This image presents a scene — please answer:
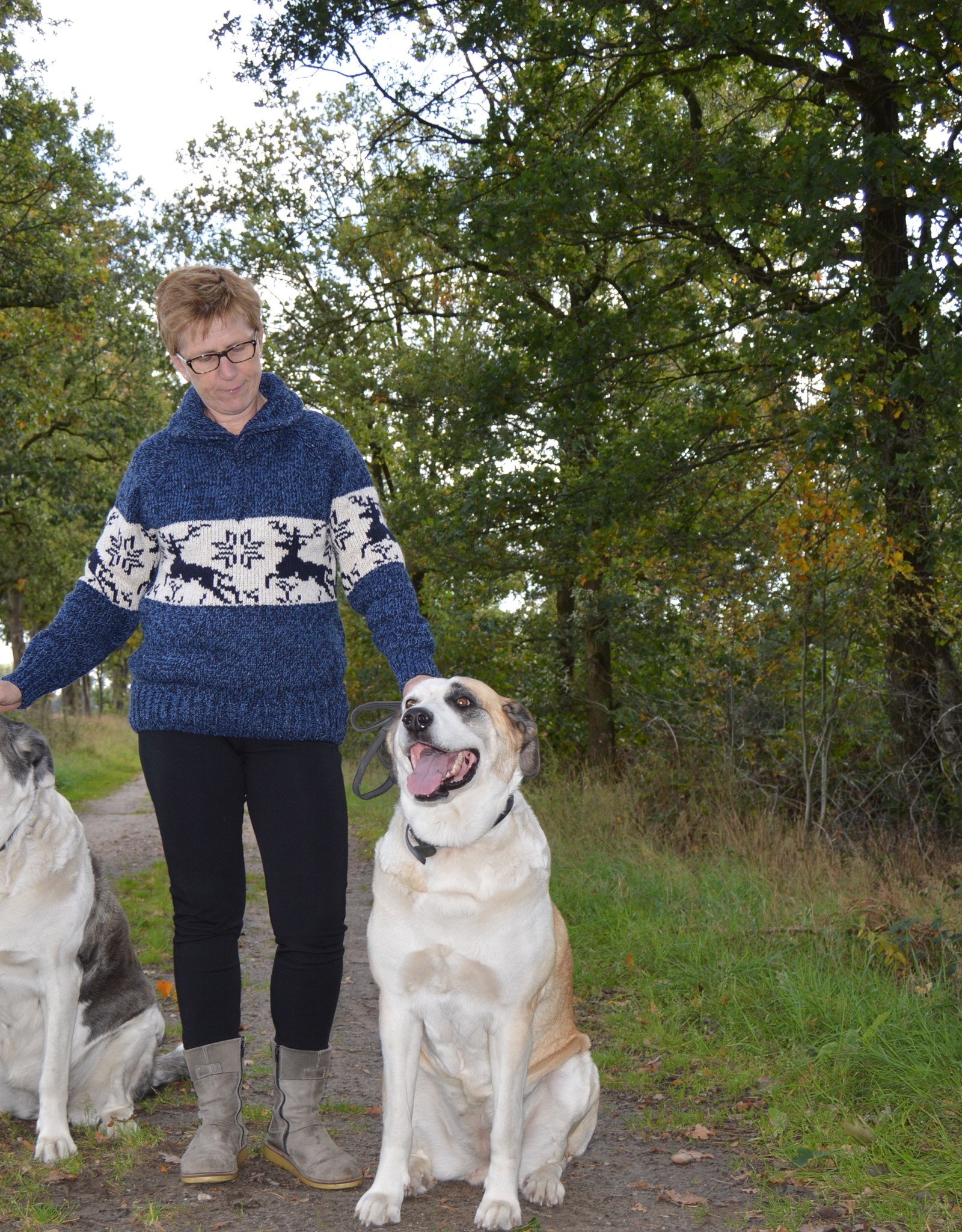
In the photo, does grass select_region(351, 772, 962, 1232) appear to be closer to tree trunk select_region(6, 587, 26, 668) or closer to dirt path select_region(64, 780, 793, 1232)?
dirt path select_region(64, 780, 793, 1232)

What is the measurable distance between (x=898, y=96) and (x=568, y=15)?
2.53 m

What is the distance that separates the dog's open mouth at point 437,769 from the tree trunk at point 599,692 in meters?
10.2

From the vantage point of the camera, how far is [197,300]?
323 cm

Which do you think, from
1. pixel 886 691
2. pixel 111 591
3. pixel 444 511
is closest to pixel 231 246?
pixel 444 511

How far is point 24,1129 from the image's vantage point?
368 centimetres

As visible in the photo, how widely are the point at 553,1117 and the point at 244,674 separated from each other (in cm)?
161

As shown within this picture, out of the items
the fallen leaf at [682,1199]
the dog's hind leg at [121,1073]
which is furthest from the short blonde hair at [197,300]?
the fallen leaf at [682,1199]

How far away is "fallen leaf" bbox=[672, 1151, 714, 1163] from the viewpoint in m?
3.61

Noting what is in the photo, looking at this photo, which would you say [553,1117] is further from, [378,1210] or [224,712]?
[224,712]

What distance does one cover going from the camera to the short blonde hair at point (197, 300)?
3236mm

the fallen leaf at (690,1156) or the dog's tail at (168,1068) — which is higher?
the dog's tail at (168,1068)

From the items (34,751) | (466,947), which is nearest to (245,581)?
(34,751)

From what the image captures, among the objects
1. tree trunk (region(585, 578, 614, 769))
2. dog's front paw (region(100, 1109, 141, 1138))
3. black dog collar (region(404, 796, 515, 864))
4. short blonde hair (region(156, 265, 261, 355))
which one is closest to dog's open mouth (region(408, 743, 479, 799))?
black dog collar (region(404, 796, 515, 864))

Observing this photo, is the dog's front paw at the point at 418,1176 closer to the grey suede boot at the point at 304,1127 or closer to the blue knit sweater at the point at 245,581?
the grey suede boot at the point at 304,1127
